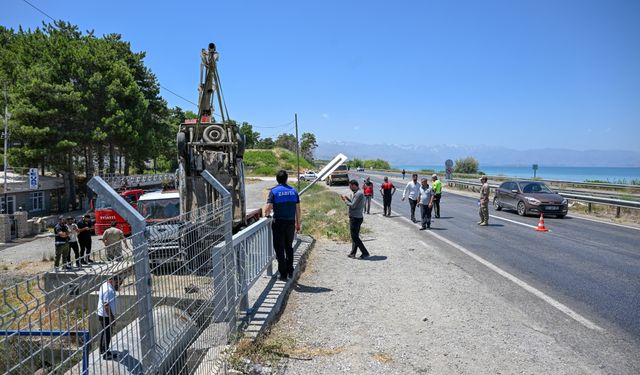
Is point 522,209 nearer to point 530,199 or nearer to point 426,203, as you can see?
point 530,199

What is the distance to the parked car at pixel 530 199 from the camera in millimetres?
19328

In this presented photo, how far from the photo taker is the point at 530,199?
19672 millimetres

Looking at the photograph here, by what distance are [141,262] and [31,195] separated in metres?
33.4

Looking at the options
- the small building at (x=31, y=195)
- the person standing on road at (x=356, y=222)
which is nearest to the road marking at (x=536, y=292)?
the person standing on road at (x=356, y=222)

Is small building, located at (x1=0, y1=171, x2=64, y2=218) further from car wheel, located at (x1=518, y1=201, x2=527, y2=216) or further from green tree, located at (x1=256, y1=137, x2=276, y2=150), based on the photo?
green tree, located at (x1=256, y1=137, x2=276, y2=150)

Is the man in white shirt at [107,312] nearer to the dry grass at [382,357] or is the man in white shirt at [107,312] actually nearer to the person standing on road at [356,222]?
the dry grass at [382,357]

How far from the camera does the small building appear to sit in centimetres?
2831

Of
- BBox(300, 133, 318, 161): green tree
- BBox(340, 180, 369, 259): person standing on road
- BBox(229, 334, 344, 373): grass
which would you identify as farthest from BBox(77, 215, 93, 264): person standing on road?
BBox(300, 133, 318, 161): green tree

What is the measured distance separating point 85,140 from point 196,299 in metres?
32.8

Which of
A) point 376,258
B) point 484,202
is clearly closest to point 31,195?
point 376,258

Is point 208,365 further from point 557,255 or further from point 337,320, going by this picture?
point 557,255

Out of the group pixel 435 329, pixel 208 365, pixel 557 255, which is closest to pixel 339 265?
pixel 435 329

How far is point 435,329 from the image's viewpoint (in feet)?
20.1

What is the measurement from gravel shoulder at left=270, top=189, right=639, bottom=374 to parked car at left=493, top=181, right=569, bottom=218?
1155 cm
